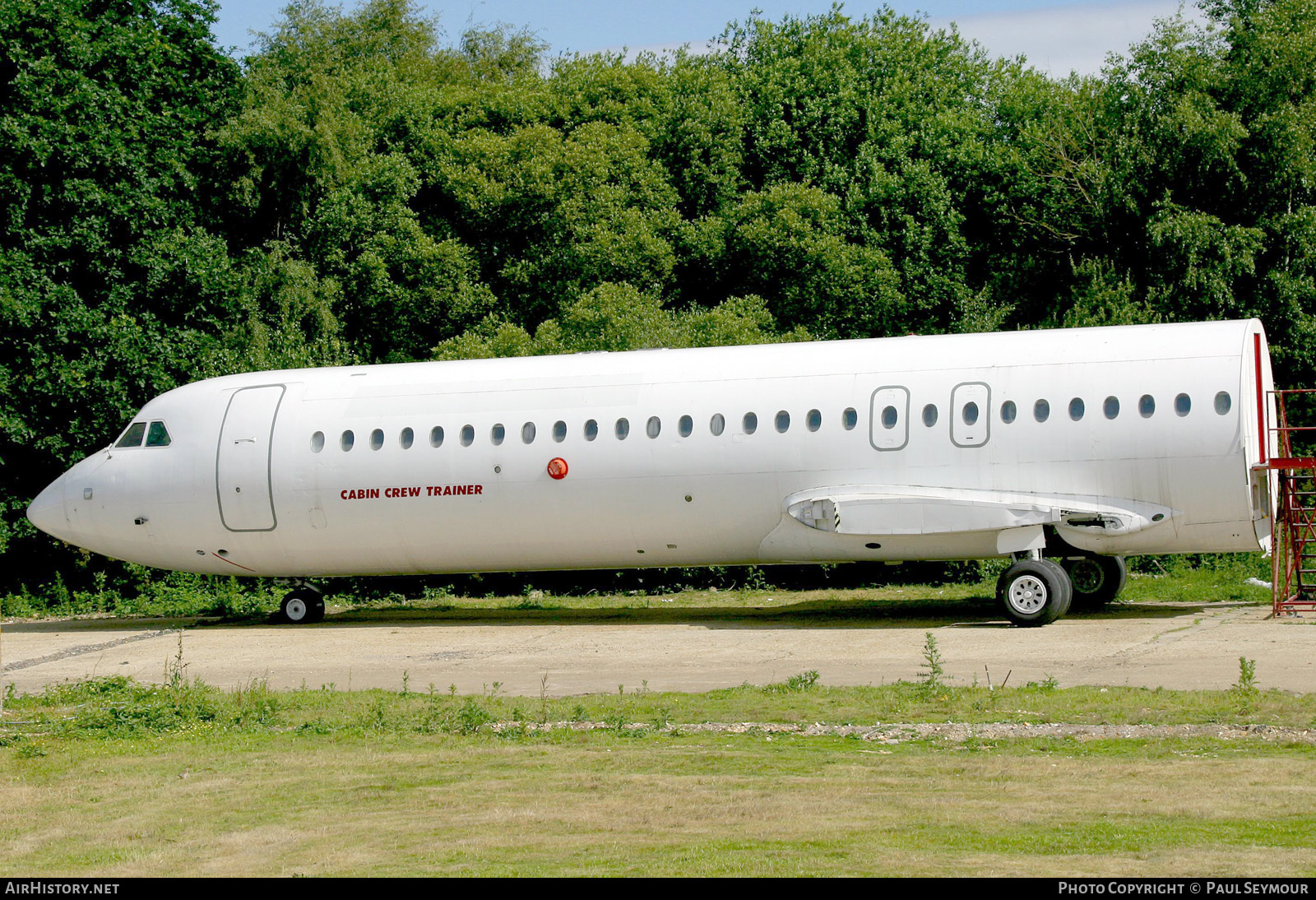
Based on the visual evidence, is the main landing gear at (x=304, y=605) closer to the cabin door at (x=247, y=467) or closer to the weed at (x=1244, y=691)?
the cabin door at (x=247, y=467)

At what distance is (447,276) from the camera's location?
125 feet

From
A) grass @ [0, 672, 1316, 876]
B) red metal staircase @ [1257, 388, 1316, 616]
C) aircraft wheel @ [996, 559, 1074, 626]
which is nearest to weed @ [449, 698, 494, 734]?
grass @ [0, 672, 1316, 876]

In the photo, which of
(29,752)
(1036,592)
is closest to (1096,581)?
(1036,592)

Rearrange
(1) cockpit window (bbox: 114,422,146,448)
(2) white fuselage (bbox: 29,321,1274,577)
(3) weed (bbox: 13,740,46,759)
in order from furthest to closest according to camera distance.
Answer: (1) cockpit window (bbox: 114,422,146,448) < (2) white fuselage (bbox: 29,321,1274,577) < (3) weed (bbox: 13,740,46,759)

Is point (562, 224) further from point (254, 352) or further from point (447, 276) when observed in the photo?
point (254, 352)

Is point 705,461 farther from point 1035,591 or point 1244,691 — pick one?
point 1244,691

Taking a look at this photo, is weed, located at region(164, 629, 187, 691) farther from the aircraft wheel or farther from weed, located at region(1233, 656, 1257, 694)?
the aircraft wheel

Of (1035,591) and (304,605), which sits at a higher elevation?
(304,605)

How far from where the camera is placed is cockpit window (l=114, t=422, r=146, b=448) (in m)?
24.3

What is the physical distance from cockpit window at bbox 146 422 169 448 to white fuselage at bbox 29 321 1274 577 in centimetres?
14

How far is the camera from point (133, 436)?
24391 millimetres

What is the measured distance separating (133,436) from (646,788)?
1688cm

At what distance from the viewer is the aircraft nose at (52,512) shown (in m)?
24.5
